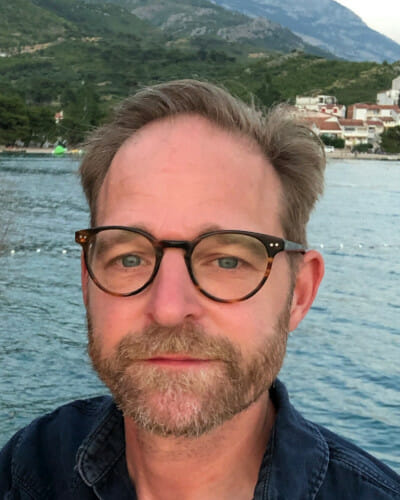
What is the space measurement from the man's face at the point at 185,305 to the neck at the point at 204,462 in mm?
73

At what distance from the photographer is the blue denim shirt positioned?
5.00 ft

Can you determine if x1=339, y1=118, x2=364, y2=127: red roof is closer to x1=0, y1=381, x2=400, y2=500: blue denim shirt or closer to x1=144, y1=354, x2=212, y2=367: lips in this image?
x1=0, y1=381, x2=400, y2=500: blue denim shirt

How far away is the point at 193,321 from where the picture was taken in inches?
61.6

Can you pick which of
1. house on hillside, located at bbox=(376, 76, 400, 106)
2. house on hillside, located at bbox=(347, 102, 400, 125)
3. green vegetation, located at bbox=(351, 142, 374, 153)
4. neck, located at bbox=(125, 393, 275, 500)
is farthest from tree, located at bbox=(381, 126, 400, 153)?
neck, located at bbox=(125, 393, 275, 500)

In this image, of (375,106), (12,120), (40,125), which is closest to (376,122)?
(375,106)

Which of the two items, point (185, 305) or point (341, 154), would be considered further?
point (341, 154)

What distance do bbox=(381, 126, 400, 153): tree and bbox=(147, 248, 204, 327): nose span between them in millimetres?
96436

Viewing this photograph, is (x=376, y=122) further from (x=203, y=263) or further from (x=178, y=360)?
(x=178, y=360)

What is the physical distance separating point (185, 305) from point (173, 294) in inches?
1.2

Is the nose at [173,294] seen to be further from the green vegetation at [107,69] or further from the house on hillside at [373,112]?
the house on hillside at [373,112]

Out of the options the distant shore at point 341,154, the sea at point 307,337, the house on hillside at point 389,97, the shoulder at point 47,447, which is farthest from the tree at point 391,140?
the shoulder at point 47,447

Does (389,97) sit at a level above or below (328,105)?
above

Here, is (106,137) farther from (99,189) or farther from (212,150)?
(212,150)

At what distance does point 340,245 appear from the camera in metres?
24.5
